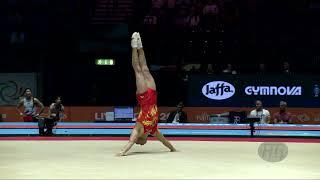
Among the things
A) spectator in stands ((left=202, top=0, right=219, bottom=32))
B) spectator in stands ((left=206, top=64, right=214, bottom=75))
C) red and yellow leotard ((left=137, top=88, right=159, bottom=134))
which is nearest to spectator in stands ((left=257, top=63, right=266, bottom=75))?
spectator in stands ((left=206, top=64, right=214, bottom=75))

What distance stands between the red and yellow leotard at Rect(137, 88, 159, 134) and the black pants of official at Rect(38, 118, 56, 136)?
14.5 ft

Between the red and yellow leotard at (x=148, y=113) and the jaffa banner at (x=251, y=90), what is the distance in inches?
225

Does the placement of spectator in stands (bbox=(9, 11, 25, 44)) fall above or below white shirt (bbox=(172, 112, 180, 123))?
above

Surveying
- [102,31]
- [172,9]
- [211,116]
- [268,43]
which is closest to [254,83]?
[211,116]

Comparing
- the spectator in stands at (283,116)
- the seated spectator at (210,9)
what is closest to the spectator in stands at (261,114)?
the spectator in stands at (283,116)

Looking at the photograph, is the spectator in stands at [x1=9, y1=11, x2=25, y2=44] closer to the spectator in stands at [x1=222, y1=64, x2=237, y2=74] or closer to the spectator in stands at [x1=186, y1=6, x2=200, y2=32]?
the spectator in stands at [x1=186, y1=6, x2=200, y2=32]

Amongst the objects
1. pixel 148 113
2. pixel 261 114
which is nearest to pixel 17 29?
pixel 261 114

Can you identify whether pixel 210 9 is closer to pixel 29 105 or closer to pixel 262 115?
pixel 262 115

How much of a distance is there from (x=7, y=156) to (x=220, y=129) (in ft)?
19.5

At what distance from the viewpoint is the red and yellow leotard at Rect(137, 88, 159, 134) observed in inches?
352

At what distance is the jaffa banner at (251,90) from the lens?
14492 millimetres

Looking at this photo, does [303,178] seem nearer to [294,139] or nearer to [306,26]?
[294,139]

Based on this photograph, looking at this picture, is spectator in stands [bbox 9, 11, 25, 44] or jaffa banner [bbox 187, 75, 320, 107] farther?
spectator in stands [bbox 9, 11, 25, 44]

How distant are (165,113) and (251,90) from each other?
94.4 inches
